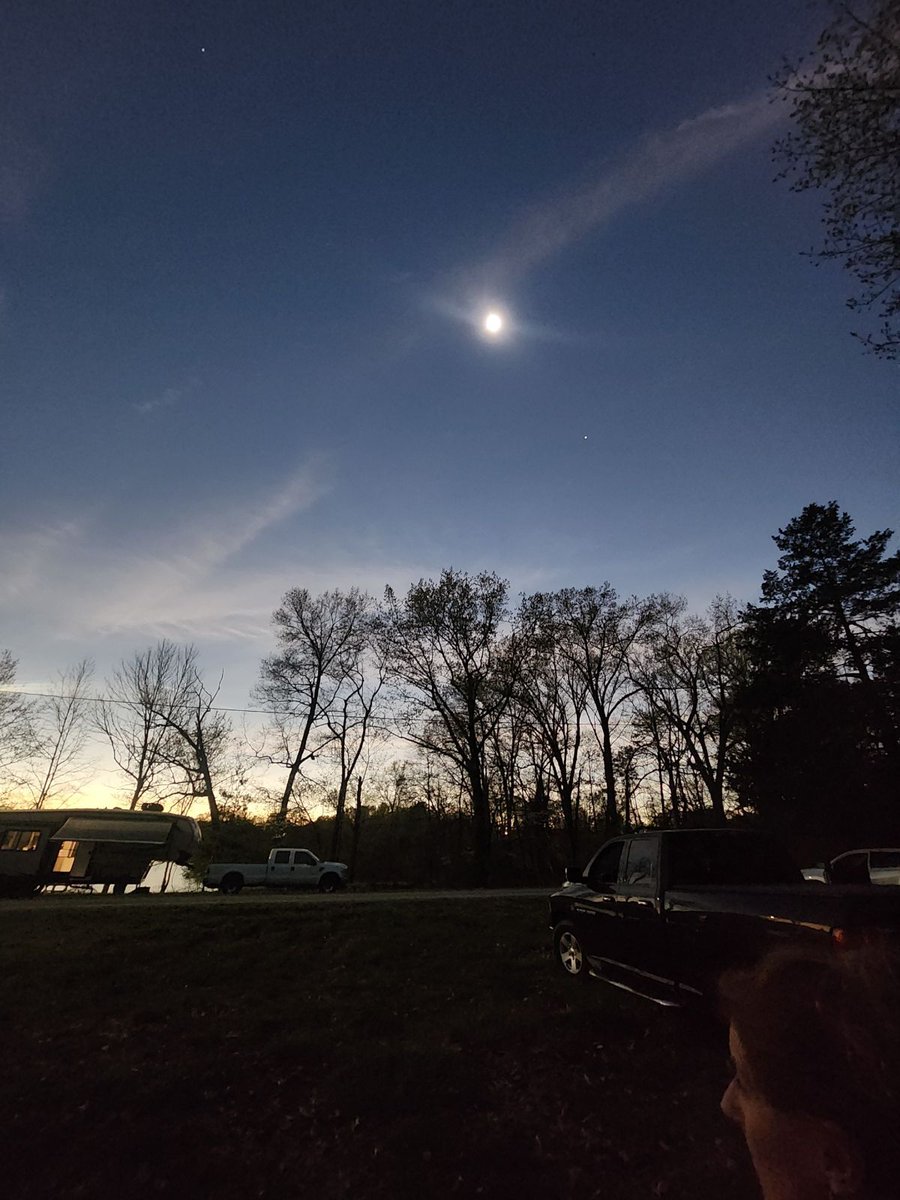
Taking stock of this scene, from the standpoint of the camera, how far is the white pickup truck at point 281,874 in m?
26.1

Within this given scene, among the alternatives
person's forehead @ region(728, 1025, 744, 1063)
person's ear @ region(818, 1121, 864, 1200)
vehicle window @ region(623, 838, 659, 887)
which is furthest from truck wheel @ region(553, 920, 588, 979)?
person's ear @ region(818, 1121, 864, 1200)

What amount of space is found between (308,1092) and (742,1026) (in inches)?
142

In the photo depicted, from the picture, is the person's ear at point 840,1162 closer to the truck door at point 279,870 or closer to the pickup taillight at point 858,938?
the pickup taillight at point 858,938

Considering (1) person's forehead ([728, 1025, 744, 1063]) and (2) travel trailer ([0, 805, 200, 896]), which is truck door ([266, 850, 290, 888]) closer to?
(2) travel trailer ([0, 805, 200, 896])

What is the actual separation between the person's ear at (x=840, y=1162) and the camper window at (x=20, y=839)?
1249 inches

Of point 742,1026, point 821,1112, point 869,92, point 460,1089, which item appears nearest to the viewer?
point 821,1112

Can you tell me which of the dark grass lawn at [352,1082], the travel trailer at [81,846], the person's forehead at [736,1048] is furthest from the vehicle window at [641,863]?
the travel trailer at [81,846]

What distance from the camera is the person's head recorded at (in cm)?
334

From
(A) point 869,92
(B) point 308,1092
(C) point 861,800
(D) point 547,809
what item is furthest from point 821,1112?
(D) point 547,809

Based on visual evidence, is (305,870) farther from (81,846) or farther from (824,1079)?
(824,1079)

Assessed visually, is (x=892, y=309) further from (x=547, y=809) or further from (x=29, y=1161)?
(x=547, y=809)

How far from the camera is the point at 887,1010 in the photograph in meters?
3.67

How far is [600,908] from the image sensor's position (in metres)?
7.22

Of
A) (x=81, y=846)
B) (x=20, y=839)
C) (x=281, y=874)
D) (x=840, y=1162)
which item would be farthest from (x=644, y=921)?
(x=20, y=839)
